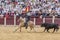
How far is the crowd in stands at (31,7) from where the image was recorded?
1650 centimetres

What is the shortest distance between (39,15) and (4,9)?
2.39 m

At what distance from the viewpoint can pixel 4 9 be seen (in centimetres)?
1670

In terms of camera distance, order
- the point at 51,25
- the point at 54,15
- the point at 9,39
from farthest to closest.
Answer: the point at 54,15
the point at 51,25
the point at 9,39

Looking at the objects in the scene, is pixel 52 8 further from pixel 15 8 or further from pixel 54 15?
pixel 15 8

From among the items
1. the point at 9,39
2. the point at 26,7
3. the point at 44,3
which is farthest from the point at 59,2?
the point at 9,39

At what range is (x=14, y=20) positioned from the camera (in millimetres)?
16688

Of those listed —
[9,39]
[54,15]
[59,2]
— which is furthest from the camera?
[59,2]

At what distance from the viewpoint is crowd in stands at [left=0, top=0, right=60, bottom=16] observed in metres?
16.5

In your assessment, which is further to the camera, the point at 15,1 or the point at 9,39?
the point at 15,1

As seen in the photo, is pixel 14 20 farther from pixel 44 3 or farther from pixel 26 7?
pixel 44 3

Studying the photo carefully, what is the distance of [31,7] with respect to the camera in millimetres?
16781

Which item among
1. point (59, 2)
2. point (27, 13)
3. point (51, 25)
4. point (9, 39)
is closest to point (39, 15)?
point (27, 13)

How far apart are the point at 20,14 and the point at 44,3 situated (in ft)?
6.16

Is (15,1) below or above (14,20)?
above
